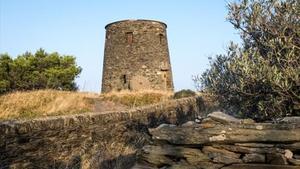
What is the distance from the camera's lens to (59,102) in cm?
1673

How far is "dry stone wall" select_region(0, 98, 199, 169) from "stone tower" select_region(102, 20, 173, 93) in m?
14.9

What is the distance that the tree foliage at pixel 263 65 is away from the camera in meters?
5.47

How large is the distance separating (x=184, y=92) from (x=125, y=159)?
1524 centimetres

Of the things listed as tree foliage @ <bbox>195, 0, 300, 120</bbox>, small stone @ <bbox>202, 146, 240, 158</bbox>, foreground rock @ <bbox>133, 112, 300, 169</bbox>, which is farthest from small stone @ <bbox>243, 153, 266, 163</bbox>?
tree foliage @ <bbox>195, 0, 300, 120</bbox>

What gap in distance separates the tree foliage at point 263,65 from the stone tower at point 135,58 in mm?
17843

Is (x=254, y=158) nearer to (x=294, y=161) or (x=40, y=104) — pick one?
(x=294, y=161)

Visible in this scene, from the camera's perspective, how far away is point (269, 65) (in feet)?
18.9

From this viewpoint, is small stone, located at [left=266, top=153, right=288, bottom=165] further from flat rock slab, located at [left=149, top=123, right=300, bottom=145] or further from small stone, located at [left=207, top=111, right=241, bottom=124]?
small stone, located at [left=207, top=111, right=241, bottom=124]

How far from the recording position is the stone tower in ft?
80.7

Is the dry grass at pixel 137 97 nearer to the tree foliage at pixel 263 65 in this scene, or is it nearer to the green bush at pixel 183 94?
the green bush at pixel 183 94

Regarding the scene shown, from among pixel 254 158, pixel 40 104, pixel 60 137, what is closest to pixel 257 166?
pixel 254 158

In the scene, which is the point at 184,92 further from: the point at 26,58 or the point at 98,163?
the point at 98,163

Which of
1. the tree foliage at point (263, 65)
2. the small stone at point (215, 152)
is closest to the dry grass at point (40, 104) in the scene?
the tree foliage at point (263, 65)

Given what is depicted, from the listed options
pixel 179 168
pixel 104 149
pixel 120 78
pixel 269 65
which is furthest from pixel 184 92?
pixel 179 168
